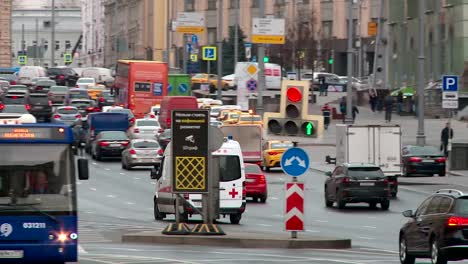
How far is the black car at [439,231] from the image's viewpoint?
78.0 feet

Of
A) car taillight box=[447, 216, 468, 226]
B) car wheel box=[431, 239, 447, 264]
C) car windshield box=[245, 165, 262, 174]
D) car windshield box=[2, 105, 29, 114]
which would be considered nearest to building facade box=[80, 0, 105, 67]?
car windshield box=[2, 105, 29, 114]

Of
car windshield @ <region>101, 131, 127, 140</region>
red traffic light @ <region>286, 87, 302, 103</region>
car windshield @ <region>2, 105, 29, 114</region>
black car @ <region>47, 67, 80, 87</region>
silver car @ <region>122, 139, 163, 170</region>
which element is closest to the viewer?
red traffic light @ <region>286, 87, 302, 103</region>

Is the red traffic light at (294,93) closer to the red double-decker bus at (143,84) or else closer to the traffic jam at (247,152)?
the traffic jam at (247,152)

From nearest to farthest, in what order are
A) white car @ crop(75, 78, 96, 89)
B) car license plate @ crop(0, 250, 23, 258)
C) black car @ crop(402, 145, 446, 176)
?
1. car license plate @ crop(0, 250, 23, 258)
2. black car @ crop(402, 145, 446, 176)
3. white car @ crop(75, 78, 96, 89)

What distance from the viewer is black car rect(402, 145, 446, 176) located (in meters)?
57.0

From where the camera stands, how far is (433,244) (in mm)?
24516

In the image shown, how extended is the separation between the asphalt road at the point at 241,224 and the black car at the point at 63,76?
191 feet

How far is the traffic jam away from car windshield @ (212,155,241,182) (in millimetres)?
27

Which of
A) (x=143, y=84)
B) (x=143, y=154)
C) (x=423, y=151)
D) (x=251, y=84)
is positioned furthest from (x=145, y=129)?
(x=423, y=151)

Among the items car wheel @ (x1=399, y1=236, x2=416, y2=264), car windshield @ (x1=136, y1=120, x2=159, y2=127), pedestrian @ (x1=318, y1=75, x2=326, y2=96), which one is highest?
pedestrian @ (x1=318, y1=75, x2=326, y2=96)

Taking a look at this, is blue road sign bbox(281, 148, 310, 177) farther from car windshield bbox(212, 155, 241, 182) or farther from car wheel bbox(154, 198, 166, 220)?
car wheel bbox(154, 198, 166, 220)

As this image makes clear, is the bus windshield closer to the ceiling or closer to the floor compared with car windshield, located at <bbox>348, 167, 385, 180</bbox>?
closer to the ceiling

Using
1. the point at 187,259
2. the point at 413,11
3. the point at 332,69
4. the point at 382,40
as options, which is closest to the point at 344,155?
the point at 187,259

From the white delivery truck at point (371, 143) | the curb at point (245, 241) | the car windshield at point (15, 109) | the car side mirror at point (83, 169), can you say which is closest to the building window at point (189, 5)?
the car windshield at point (15, 109)
